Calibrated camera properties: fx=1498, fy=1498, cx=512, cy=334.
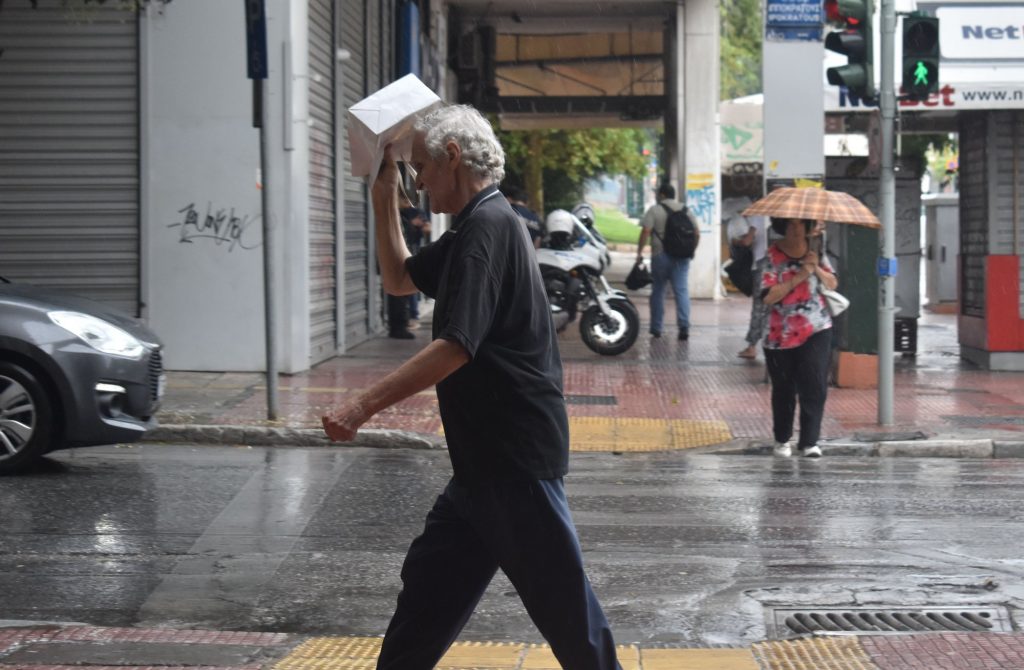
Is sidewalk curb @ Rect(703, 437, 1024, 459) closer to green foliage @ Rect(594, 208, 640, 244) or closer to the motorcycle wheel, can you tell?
the motorcycle wheel

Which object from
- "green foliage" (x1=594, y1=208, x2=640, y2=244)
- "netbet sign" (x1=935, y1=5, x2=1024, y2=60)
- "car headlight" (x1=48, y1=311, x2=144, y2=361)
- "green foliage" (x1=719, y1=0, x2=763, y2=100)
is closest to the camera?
"car headlight" (x1=48, y1=311, x2=144, y2=361)

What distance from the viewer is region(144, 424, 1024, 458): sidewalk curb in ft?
35.3

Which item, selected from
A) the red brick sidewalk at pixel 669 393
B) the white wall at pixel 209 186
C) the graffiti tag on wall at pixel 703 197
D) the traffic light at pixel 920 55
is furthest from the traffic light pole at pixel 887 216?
the graffiti tag on wall at pixel 703 197

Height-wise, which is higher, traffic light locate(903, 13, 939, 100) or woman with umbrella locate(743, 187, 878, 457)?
traffic light locate(903, 13, 939, 100)

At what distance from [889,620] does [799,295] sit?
13.7 ft

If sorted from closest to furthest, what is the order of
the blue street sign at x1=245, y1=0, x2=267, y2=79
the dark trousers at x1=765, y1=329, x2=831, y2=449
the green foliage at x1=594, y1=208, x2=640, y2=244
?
the dark trousers at x1=765, y1=329, x2=831, y2=449 < the blue street sign at x1=245, y1=0, x2=267, y2=79 < the green foliage at x1=594, y1=208, x2=640, y2=244

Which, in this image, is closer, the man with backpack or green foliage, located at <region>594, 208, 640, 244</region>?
the man with backpack

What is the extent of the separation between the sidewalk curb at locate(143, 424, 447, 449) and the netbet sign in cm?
790

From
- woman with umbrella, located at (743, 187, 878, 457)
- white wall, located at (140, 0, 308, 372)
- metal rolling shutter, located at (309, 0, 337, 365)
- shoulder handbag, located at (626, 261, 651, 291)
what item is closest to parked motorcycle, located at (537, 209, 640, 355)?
shoulder handbag, located at (626, 261, 651, 291)

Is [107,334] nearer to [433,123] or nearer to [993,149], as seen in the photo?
[433,123]

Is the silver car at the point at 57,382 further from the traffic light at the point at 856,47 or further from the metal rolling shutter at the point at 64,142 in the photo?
the traffic light at the point at 856,47

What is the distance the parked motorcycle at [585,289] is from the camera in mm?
16672

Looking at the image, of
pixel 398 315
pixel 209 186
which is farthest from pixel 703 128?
pixel 209 186

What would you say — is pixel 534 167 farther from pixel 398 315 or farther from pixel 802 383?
pixel 802 383
